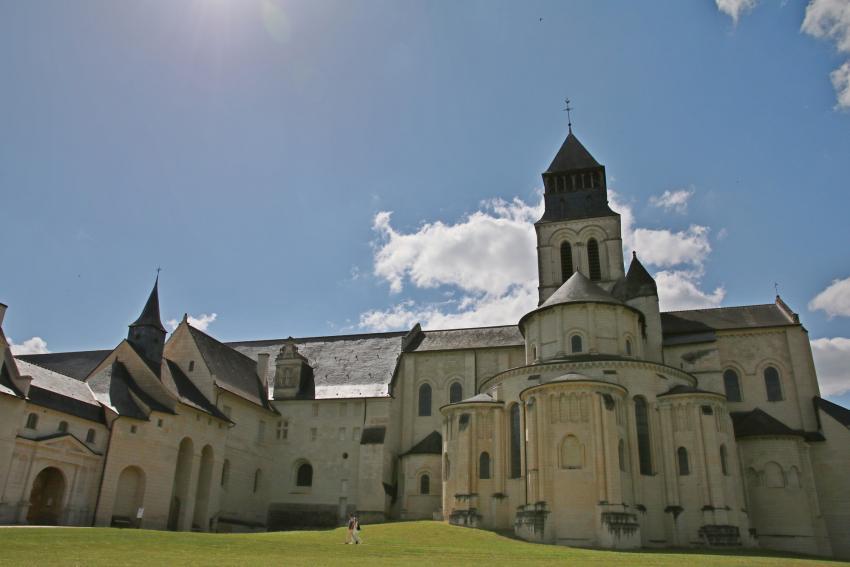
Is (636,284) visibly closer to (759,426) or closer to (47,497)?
(759,426)

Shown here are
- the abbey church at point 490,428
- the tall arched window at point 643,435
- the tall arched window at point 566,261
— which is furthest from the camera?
the tall arched window at point 566,261

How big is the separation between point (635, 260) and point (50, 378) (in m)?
40.1

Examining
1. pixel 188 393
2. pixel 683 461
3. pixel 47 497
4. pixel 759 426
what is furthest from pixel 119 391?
pixel 759 426

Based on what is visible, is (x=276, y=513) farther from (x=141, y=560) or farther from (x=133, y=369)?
(x=141, y=560)

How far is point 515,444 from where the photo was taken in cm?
3991

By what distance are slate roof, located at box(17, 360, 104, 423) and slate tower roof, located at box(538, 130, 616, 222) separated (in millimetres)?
37959

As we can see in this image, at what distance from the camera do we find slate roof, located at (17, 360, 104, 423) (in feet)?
116

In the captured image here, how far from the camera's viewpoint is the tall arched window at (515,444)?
39281mm

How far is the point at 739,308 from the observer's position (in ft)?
165

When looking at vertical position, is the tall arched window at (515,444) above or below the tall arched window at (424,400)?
below

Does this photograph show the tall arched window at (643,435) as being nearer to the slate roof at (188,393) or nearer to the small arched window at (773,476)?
the small arched window at (773,476)

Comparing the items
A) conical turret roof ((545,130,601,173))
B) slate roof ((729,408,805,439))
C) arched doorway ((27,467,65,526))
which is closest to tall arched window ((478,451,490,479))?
slate roof ((729,408,805,439))

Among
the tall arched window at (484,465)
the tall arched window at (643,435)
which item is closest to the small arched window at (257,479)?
the tall arched window at (484,465)

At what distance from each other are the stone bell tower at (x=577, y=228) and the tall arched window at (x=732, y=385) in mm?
11343
